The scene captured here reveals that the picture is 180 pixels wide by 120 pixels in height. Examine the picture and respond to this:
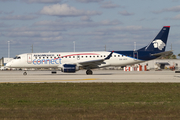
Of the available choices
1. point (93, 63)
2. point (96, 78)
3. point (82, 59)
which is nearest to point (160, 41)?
point (93, 63)

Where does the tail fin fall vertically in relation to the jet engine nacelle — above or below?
above

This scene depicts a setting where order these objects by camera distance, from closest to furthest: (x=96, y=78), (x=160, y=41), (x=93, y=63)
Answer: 1. (x=96, y=78)
2. (x=93, y=63)
3. (x=160, y=41)

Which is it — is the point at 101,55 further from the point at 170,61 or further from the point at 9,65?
the point at 170,61

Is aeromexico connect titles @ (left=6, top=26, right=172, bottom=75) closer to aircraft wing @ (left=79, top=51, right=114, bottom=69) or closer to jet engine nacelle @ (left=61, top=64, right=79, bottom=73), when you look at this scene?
aircraft wing @ (left=79, top=51, right=114, bottom=69)

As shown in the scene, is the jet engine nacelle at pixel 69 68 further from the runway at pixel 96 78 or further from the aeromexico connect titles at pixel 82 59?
the runway at pixel 96 78

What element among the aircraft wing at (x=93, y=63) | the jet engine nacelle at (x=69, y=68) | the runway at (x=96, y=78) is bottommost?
the runway at (x=96, y=78)

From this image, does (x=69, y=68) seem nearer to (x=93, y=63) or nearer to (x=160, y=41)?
(x=93, y=63)

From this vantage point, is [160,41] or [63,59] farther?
[160,41]

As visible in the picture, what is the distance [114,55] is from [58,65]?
9.58m

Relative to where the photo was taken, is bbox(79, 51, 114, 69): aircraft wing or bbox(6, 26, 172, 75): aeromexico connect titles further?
bbox(6, 26, 172, 75): aeromexico connect titles

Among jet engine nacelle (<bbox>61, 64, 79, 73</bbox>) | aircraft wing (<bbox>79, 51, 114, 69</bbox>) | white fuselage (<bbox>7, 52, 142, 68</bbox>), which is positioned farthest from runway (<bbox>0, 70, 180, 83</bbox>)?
white fuselage (<bbox>7, 52, 142, 68</bbox>)

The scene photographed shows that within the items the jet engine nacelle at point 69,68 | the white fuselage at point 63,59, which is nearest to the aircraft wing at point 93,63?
the white fuselage at point 63,59
